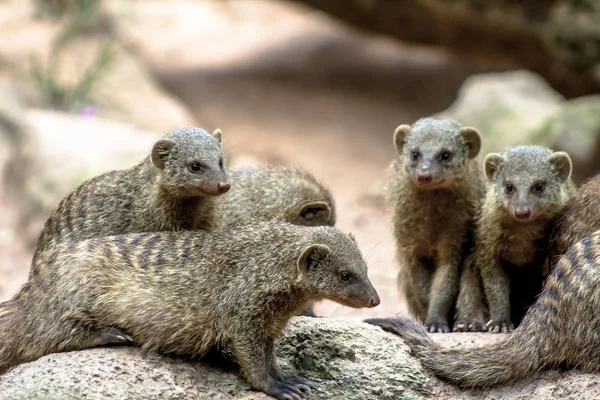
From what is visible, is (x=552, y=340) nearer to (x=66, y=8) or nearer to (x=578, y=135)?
(x=578, y=135)

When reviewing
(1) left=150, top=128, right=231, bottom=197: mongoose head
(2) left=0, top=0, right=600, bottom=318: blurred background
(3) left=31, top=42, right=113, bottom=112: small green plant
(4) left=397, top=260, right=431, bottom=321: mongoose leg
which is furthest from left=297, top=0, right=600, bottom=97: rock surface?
(1) left=150, top=128, right=231, bottom=197: mongoose head

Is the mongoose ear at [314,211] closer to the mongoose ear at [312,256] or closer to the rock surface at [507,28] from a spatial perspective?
the mongoose ear at [312,256]

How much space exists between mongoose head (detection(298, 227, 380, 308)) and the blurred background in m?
2.68

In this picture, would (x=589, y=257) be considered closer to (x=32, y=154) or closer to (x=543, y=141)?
(x=543, y=141)

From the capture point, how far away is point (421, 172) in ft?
16.1

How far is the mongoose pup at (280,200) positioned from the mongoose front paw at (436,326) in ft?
2.06

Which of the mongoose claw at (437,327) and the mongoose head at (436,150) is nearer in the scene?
the mongoose claw at (437,327)

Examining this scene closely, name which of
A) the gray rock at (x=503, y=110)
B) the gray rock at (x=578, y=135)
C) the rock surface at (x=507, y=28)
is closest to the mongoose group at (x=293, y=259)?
the gray rock at (x=578, y=135)

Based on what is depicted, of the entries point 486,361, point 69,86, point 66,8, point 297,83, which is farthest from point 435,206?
point 66,8

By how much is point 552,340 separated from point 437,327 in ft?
3.02

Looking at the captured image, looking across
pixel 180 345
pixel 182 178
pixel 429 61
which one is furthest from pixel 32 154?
pixel 429 61

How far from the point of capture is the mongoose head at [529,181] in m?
4.61

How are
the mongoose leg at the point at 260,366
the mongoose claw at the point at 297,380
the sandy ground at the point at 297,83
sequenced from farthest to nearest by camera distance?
1. the sandy ground at the point at 297,83
2. the mongoose claw at the point at 297,380
3. the mongoose leg at the point at 260,366

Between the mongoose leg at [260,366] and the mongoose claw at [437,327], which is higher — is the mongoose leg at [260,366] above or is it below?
below
